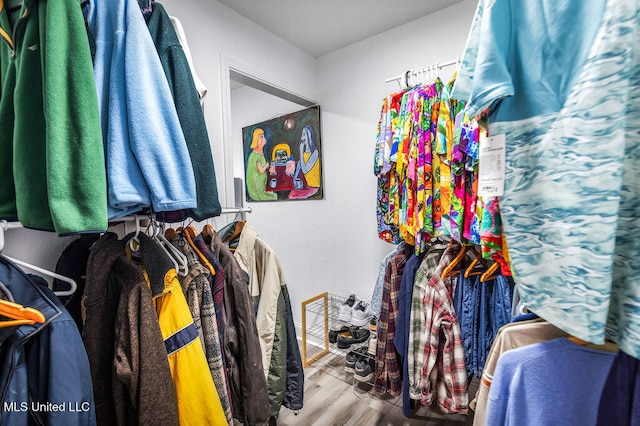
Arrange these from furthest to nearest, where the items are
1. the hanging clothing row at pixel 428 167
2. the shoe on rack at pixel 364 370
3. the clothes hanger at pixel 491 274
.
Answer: the shoe on rack at pixel 364 370
the clothes hanger at pixel 491 274
the hanging clothing row at pixel 428 167

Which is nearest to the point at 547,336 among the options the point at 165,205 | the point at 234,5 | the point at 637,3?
the point at 637,3

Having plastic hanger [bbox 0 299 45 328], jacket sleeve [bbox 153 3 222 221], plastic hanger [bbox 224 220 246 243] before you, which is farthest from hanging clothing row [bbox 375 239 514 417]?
plastic hanger [bbox 0 299 45 328]

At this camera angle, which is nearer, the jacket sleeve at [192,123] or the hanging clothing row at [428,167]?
the jacket sleeve at [192,123]

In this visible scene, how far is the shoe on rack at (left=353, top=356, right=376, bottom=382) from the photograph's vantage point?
1880 millimetres

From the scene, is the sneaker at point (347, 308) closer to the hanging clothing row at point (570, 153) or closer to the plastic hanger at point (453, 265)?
the plastic hanger at point (453, 265)

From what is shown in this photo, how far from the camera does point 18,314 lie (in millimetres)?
685

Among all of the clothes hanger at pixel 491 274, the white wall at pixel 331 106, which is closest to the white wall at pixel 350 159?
the white wall at pixel 331 106

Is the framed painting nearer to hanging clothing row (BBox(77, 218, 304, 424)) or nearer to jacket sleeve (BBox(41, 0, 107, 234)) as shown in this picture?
hanging clothing row (BBox(77, 218, 304, 424))

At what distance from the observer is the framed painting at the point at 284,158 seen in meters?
2.47

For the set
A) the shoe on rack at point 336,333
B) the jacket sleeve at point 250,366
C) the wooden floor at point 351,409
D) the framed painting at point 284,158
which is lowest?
the wooden floor at point 351,409

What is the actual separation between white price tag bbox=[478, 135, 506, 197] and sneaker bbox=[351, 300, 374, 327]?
1667mm

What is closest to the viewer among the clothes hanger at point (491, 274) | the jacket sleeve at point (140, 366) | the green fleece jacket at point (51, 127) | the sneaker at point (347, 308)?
the green fleece jacket at point (51, 127)

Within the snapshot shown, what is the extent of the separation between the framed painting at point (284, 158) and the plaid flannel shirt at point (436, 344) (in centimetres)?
123

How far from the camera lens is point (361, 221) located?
227cm
